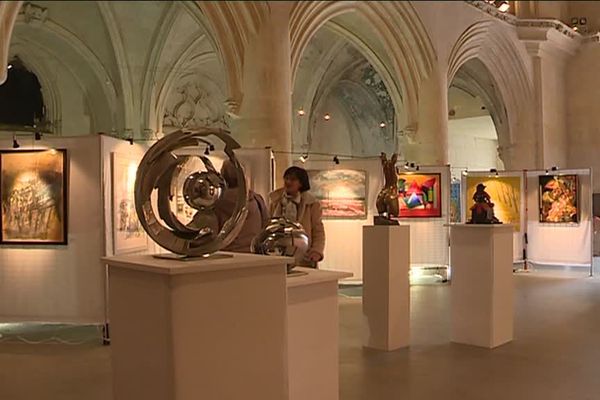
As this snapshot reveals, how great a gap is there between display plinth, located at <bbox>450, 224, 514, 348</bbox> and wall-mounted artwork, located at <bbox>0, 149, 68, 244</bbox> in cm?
324

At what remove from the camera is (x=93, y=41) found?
33.6ft

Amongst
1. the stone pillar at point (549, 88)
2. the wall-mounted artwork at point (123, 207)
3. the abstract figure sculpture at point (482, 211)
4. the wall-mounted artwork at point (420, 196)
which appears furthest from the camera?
the stone pillar at point (549, 88)

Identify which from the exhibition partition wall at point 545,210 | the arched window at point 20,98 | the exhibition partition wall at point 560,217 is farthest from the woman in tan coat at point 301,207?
the arched window at point 20,98

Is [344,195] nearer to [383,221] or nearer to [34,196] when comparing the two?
[383,221]

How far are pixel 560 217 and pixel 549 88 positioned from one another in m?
5.15

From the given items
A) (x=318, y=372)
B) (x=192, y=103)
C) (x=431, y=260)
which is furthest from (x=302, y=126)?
(x=318, y=372)

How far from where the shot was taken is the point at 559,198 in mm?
9617

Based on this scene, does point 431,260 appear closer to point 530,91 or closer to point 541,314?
point 541,314

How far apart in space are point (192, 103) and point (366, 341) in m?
10.4

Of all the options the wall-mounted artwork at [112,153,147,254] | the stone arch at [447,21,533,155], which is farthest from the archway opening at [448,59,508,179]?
the wall-mounted artwork at [112,153,147,254]

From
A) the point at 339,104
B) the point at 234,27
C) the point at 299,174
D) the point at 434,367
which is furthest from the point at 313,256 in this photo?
the point at 339,104

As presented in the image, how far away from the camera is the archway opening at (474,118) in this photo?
46.4ft

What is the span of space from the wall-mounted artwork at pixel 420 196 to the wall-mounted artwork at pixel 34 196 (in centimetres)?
485

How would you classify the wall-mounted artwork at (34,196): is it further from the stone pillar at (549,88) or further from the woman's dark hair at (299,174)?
the stone pillar at (549,88)
